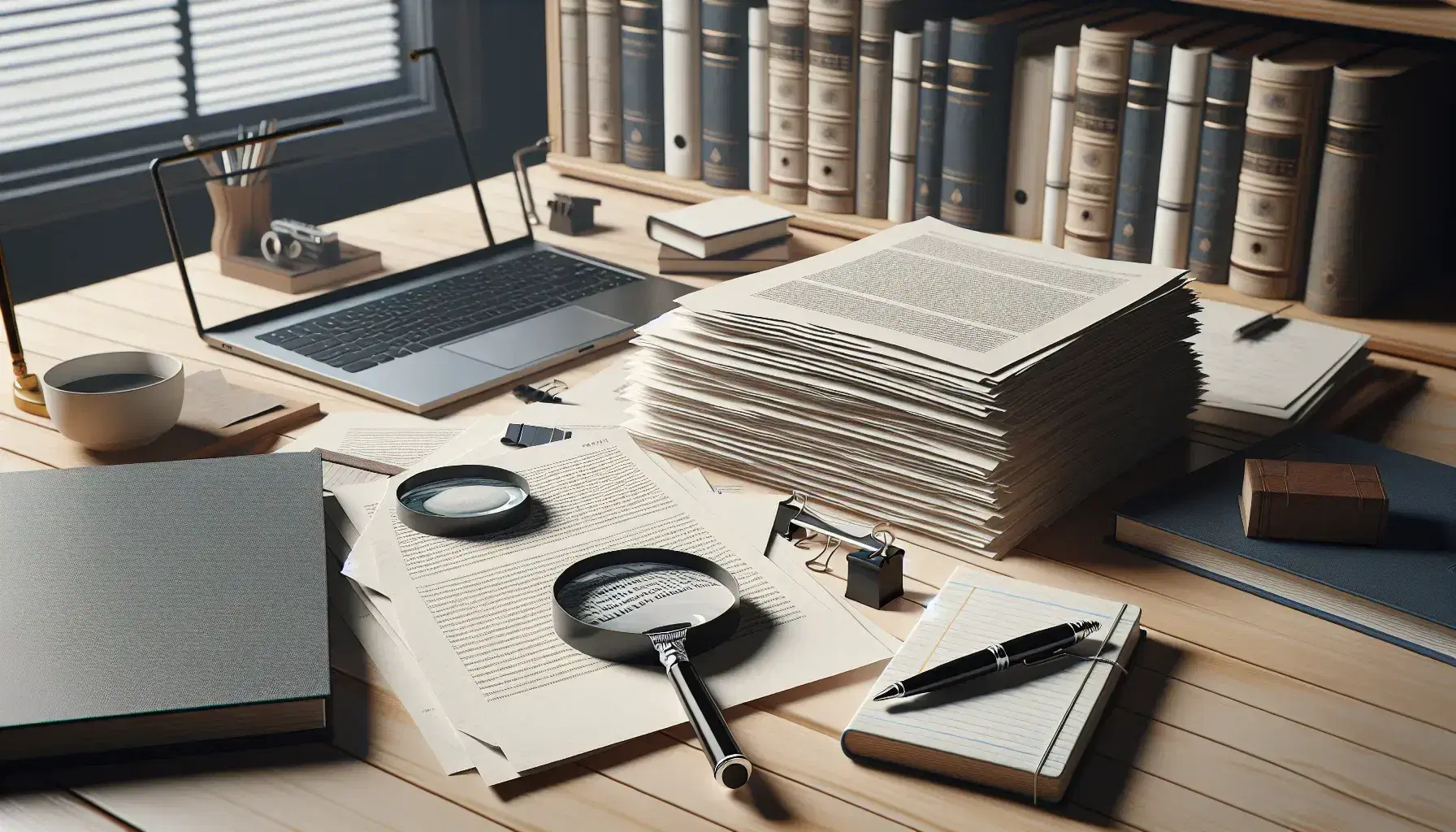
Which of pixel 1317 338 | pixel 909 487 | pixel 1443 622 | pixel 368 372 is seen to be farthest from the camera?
pixel 1317 338

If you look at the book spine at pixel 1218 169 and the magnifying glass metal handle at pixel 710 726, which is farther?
the book spine at pixel 1218 169

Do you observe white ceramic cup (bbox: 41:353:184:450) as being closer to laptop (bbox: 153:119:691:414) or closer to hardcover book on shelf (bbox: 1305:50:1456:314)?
laptop (bbox: 153:119:691:414)

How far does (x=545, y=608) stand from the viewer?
93cm

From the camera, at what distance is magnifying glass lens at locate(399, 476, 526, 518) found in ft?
3.39

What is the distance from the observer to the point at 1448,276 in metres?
1.74

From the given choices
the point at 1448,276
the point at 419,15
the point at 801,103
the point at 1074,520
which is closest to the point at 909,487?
the point at 1074,520

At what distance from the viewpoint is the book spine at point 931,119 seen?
172cm

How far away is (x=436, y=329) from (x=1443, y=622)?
969 millimetres

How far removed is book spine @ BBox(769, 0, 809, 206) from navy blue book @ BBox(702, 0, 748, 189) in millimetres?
55

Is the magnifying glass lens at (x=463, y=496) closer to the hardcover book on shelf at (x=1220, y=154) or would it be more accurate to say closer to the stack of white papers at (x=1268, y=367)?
the stack of white papers at (x=1268, y=367)

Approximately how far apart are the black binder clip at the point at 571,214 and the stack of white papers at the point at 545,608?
698 millimetres

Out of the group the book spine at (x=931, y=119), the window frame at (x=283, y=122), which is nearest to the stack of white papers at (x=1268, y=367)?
the book spine at (x=931, y=119)

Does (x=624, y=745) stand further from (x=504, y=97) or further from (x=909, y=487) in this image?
(x=504, y=97)

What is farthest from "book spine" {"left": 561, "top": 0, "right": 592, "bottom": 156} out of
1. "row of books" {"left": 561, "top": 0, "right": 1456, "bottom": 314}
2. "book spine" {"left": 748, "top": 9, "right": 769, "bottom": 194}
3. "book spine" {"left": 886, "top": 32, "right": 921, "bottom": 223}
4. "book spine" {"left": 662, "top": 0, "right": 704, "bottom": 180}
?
"book spine" {"left": 886, "top": 32, "right": 921, "bottom": 223}
